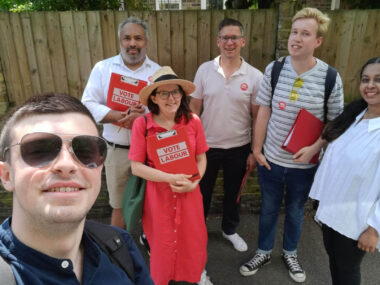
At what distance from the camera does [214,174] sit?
2.91 meters

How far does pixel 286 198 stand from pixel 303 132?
28.2 inches

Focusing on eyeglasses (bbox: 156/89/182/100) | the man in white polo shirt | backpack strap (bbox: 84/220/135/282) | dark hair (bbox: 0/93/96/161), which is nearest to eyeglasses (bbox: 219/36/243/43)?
the man in white polo shirt

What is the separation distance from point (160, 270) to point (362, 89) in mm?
1999

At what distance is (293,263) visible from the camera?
278cm

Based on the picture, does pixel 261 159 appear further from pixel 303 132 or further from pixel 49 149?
pixel 49 149

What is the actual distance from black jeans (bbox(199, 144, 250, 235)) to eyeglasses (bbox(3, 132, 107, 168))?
1.85m

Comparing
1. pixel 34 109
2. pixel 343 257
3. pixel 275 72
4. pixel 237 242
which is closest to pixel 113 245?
pixel 34 109

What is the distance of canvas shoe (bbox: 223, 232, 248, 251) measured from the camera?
311 cm

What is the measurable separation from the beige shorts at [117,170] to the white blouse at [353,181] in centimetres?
174

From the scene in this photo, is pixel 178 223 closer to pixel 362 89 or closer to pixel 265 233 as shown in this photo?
pixel 265 233

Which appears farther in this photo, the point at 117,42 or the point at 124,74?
the point at 117,42

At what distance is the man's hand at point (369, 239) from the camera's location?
1.69 m

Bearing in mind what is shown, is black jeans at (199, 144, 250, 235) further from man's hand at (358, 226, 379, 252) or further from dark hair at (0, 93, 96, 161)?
dark hair at (0, 93, 96, 161)

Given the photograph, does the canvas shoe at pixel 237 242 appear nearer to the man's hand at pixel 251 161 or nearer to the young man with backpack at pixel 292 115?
the young man with backpack at pixel 292 115
